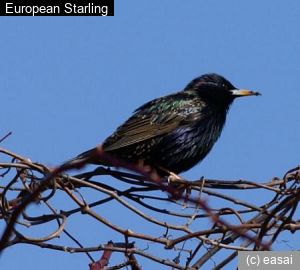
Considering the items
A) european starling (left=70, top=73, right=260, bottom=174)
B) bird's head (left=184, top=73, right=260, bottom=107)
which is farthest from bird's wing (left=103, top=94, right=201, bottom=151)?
bird's head (left=184, top=73, right=260, bottom=107)

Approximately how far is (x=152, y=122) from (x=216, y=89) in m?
0.70

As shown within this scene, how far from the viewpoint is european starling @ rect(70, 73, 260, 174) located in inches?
176

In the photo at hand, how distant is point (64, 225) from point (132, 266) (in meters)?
0.28

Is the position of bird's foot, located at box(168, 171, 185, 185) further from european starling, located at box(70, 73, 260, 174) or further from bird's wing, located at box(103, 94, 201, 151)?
bird's wing, located at box(103, 94, 201, 151)

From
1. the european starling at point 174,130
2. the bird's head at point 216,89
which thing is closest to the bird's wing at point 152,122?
the european starling at point 174,130

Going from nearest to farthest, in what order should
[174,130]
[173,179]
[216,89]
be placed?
[173,179] < [174,130] < [216,89]

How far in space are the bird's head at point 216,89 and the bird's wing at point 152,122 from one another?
0.25m

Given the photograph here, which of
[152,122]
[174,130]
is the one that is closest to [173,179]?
[174,130]

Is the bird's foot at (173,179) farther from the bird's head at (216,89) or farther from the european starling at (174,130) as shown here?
the bird's head at (216,89)

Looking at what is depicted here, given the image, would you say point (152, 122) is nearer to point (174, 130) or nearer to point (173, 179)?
point (174, 130)

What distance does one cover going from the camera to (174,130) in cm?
458

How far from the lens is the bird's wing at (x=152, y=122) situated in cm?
448

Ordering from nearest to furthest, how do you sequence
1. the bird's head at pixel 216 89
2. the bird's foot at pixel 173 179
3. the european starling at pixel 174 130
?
the bird's foot at pixel 173 179, the european starling at pixel 174 130, the bird's head at pixel 216 89

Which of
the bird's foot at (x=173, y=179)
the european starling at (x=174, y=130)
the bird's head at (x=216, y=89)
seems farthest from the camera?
the bird's head at (x=216, y=89)
